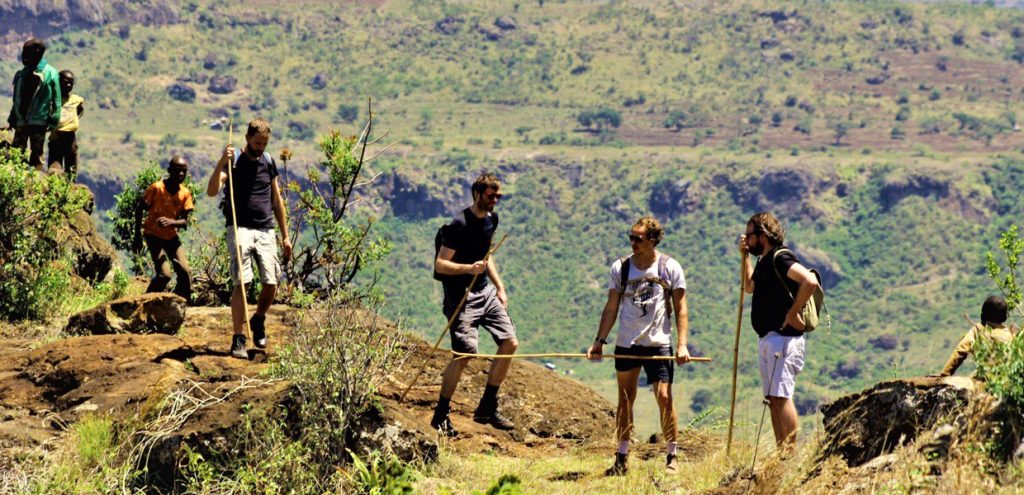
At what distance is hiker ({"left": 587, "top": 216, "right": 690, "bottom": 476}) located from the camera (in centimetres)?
959

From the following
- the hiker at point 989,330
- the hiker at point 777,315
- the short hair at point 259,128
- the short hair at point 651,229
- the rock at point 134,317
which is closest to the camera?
the hiker at point 777,315

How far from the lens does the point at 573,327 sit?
161 metres

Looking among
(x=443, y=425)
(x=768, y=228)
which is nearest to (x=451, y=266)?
(x=443, y=425)

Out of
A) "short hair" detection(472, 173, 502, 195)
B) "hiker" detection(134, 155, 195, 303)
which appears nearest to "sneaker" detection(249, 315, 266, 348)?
"hiker" detection(134, 155, 195, 303)

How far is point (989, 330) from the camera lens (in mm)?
8953

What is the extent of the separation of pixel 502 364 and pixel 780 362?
2340mm

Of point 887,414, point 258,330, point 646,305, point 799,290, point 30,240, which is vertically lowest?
point 258,330

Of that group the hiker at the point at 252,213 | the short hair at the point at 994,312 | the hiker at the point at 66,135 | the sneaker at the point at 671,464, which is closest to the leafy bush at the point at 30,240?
the hiker at the point at 66,135

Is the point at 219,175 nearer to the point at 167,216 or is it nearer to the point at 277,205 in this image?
the point at 277,205

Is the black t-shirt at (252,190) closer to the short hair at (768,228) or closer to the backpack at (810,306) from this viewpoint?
the short hair at (768,228)

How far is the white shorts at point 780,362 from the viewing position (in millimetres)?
8930

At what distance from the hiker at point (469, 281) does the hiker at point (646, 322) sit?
3.02 feet

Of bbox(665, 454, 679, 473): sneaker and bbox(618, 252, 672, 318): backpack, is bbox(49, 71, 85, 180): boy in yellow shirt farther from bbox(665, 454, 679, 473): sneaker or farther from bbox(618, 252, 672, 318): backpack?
bbox(665, 454, 679, 473): sneaker

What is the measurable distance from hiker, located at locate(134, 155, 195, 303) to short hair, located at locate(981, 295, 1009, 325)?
6101 mm
